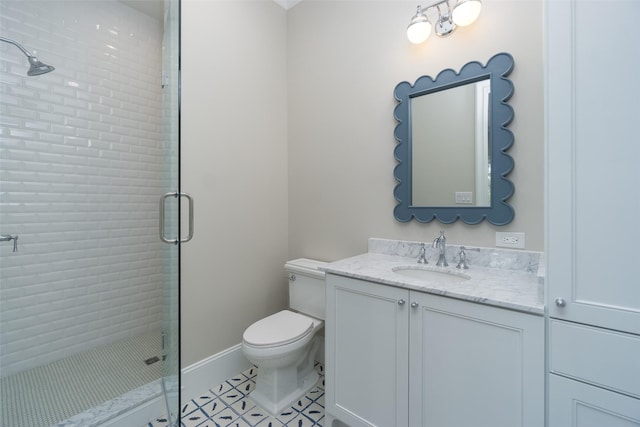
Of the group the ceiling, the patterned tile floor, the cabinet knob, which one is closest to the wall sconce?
the ceiling

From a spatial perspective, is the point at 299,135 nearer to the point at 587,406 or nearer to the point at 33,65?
the point at 33,65

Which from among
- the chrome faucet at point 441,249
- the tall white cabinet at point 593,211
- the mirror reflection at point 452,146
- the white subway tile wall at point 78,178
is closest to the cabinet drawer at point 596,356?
the tall white cabinet at point 593,211

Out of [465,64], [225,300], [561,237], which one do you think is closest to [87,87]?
[225,300]

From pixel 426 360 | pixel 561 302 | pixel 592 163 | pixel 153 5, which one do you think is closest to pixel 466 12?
pixel 592 163

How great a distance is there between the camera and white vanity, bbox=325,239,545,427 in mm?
950

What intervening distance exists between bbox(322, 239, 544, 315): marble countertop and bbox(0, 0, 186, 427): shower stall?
3.33 ft

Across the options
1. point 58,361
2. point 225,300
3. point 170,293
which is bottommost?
point 58,361

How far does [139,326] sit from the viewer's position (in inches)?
91.7

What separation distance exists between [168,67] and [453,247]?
6.16 feet

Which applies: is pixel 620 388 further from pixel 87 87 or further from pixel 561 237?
pixel 87 87

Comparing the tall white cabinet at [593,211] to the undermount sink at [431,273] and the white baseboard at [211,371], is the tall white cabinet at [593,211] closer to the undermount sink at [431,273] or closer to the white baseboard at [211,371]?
the undermount sink at [431,273]

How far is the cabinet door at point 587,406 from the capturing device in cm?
80

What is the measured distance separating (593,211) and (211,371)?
212 cm

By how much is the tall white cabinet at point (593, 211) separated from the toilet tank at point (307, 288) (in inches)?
47.8
